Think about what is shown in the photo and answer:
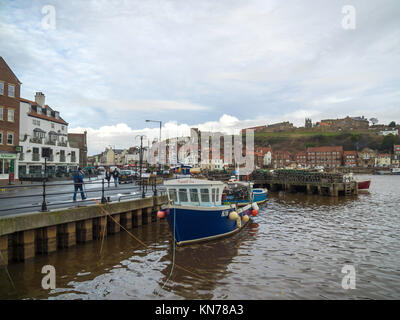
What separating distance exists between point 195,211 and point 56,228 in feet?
21.1

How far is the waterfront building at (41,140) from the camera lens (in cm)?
4334

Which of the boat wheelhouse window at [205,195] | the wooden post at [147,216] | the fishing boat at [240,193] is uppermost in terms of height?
the boat wheelhouse window at [205,195]

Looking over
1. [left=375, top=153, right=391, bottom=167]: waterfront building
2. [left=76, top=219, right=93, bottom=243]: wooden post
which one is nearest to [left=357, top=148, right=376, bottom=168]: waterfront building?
[left=375, top=153, right=391, bottom=167]: waterfront building

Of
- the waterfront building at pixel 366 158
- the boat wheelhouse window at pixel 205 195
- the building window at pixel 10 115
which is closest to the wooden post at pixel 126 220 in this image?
the boat wheelhouse window at pixel 205 195

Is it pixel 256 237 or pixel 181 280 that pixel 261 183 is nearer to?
pixel 256 237

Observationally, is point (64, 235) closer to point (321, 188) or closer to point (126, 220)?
point (126, 220)

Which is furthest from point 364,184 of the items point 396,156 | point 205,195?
point 396,156

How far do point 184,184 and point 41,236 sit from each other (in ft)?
22.9

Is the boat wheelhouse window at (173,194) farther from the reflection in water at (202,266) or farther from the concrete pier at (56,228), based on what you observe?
the concrete pier at (56,228)

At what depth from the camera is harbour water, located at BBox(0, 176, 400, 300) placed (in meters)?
9.97
